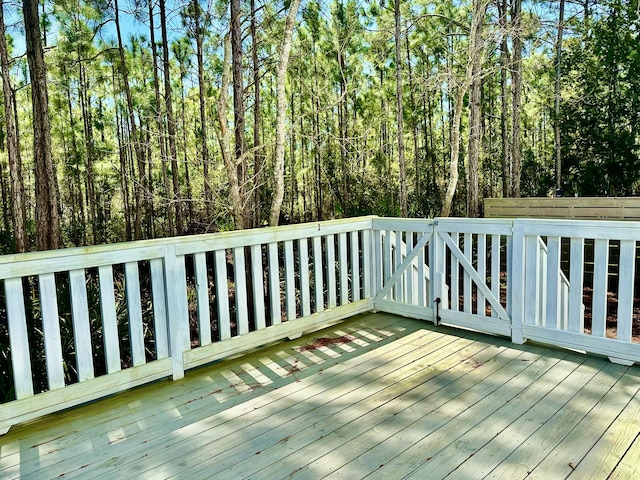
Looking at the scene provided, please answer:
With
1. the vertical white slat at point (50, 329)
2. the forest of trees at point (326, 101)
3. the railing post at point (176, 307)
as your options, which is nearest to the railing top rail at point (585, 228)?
the railing post at point (176, 307)

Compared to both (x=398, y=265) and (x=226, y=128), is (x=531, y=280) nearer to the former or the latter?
(x=398, y=265)

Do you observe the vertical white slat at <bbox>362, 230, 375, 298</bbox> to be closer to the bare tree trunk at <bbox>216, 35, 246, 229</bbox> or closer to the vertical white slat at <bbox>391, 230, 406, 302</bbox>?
the vertical white slat at <bbox>391, 230, 406, 302</bbox>

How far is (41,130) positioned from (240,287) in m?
4.26

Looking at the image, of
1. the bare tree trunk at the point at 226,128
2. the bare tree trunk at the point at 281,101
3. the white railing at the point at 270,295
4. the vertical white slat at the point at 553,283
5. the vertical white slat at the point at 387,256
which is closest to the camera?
the white railing at the point at 270,295

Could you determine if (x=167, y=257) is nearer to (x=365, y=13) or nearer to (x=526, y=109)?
(x=365, y=13)

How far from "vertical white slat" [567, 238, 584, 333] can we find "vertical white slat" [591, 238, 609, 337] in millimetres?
76

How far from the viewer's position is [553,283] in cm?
294

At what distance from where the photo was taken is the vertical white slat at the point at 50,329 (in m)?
2.20

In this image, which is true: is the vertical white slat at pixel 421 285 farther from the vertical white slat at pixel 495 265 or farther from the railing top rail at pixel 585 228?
the railing top rail at pixel 585 228

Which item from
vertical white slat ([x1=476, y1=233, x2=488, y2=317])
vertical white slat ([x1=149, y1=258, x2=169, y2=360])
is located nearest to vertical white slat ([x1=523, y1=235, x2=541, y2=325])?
vertical white slat ([x1=476, y1=233, x2=488, y2=317])

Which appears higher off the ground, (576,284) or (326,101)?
(326,101)

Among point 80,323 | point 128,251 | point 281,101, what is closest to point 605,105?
point 281,101

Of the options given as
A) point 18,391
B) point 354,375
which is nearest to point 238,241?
point 354,375

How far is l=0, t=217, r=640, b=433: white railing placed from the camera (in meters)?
2.24
